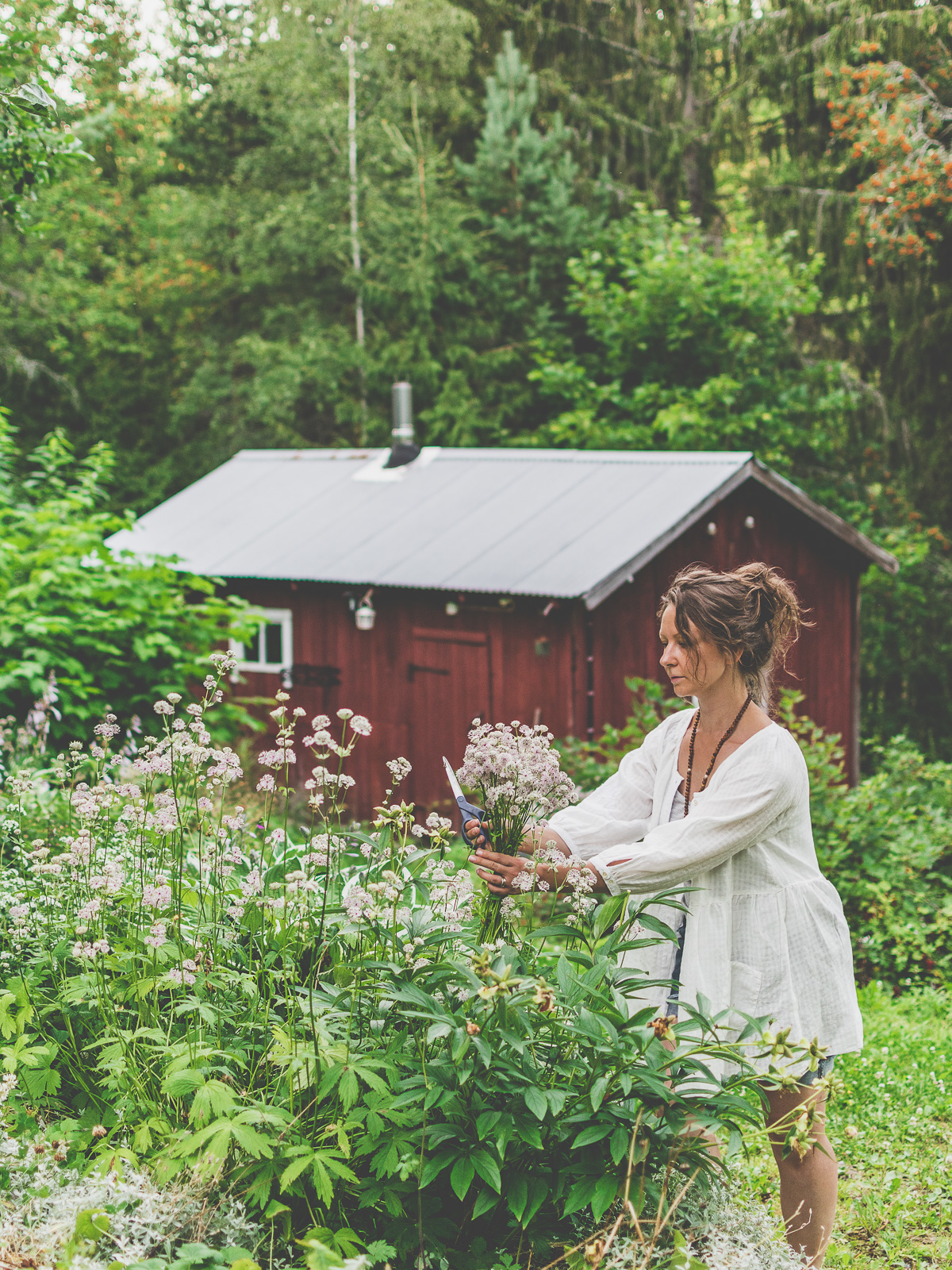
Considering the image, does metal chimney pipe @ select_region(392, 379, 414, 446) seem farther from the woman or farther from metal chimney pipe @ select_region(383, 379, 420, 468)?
the woman

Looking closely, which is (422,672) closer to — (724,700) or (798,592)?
(798,592)

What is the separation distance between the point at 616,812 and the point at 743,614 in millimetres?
600

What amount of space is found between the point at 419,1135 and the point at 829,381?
17.4m

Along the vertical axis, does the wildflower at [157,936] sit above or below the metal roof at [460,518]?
below

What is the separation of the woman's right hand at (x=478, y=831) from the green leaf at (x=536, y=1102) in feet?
1.92

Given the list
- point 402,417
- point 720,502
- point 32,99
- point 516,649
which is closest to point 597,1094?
point 32,99

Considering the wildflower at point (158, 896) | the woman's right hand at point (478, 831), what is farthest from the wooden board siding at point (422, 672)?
the wildflower at point (158, 896)

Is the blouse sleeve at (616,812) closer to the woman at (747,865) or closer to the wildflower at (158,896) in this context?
the woman at (747,865)

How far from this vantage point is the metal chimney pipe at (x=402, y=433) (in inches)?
488

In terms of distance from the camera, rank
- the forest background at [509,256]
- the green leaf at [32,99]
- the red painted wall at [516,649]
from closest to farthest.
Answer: the green leaf at [32,99] < the red painted wall at [516,649] < the forest background at [509,256]

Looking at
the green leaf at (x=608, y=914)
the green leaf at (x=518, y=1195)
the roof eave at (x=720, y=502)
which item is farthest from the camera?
the roof eave at (x=720, y=502)

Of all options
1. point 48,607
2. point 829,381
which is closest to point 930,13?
point 829,381

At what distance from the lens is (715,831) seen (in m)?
2.48

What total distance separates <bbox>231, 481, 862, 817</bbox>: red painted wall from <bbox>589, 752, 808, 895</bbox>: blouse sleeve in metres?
6.34
